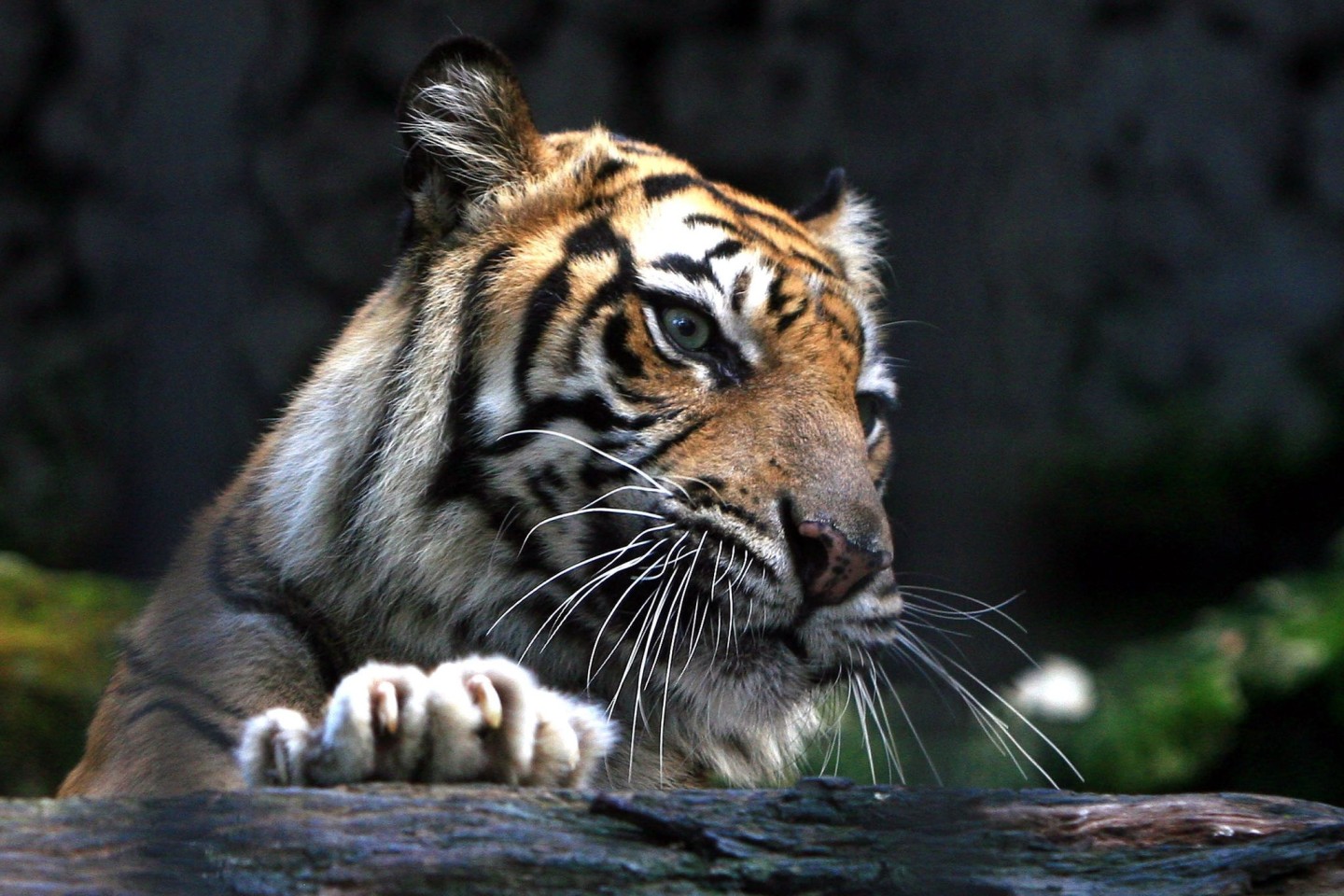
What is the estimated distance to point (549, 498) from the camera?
1.74 m

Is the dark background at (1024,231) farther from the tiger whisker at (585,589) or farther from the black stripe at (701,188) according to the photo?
the tiger whisker at (585,589)

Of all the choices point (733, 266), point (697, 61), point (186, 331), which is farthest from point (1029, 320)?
point (186, 331)

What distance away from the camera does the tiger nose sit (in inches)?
64.3

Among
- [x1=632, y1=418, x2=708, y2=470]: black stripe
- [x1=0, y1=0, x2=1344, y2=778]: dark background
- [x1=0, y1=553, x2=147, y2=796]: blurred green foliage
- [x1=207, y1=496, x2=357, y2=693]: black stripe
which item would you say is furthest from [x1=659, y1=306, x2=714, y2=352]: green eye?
[x1=0, y1=553, x2=147, y2=796]: blurred green foliage

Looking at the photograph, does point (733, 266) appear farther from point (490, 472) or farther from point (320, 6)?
point (320, 6)

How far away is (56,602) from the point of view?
143 inches

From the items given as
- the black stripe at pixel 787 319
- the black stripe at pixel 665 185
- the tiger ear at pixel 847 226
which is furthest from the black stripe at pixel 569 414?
the tiger ear at pixel 847 226

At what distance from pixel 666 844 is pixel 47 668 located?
262 centimetres

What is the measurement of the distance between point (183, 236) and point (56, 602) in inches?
87.5

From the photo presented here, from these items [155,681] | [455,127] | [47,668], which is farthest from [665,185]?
[47,668]

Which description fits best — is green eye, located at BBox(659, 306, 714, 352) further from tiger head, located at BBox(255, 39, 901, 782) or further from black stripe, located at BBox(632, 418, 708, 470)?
black stripe, located at BBox(632, 418, 708, 470)

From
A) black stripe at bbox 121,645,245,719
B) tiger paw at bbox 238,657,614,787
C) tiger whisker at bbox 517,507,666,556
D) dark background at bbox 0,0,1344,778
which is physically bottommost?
tiger paw at bbox 238,657,614,787

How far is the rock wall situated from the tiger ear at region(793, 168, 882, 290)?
831 millimetres

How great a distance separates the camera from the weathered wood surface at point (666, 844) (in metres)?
1.11
